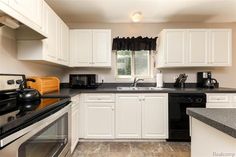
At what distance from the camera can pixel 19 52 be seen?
2408mm

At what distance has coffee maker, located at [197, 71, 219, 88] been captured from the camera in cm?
364

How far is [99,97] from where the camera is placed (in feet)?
10.5

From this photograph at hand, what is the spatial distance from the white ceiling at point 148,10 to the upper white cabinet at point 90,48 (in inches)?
12.6

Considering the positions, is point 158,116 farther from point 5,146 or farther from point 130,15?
point 5,146

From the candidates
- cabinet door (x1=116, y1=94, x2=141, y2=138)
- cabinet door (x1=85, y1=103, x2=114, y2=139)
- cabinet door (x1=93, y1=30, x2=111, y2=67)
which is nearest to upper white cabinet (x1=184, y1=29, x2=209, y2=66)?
cabinet door (x1=116, y1=94, x2=141, y2=138)

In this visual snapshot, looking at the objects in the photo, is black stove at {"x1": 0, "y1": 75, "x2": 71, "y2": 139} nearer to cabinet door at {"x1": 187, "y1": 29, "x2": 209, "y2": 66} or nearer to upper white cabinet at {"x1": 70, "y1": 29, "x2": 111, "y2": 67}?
upper white cabinet at {"x1": 70, "y1": 29, "x2": 111, "y2": 67}

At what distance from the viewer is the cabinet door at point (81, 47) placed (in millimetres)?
3609

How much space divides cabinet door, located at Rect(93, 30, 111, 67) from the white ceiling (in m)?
→ 0.33

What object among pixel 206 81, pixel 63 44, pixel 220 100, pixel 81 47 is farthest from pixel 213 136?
pixel 81 47

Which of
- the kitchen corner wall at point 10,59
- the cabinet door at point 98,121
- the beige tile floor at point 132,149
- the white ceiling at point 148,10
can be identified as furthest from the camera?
the cabinet door at point 98,121

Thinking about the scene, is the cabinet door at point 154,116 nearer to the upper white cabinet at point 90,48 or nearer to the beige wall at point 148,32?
the beige wall at point 148,32

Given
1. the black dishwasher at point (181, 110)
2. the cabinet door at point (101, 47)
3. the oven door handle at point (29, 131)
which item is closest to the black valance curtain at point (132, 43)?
the cabinet door at point (101, 47)

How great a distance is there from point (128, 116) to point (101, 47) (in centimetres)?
135

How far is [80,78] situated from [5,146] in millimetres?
2595
